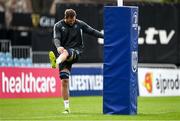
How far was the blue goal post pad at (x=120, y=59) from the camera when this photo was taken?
19078 millimetres

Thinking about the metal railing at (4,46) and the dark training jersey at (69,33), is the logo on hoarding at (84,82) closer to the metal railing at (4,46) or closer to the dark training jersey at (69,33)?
the metal railing at (4,46)

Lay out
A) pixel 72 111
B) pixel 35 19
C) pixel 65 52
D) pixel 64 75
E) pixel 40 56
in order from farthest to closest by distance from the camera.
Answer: pixel 35 19 → pixel 40 56 → pixel 72 111 → pixel 64 75 → pixel 65 52

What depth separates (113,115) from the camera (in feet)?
62.3

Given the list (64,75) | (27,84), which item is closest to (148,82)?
(27,84)

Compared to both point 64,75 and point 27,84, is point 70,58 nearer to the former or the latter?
point 64,75

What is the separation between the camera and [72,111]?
21094 millimetres

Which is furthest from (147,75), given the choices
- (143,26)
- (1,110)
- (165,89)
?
(1,110)

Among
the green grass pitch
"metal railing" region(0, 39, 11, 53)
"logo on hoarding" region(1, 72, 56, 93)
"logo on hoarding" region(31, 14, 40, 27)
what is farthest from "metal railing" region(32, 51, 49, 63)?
"logo on hoarding" region(31, 14, 40, 27)

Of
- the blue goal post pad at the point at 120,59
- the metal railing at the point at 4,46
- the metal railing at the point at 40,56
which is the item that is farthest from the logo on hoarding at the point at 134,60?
the metal railing at the point at 4,46

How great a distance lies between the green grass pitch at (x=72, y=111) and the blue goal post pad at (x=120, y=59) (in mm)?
387

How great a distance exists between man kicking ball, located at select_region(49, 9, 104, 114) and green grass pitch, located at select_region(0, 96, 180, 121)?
812 millimetres

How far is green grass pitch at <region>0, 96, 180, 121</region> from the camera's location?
60.4 ft

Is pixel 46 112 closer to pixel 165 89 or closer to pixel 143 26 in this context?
pixel 165 89

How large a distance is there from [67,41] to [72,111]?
1810 mm
